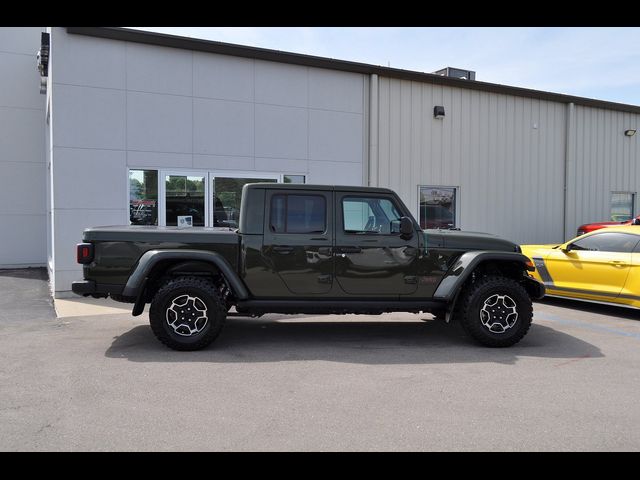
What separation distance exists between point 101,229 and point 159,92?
4.89 m

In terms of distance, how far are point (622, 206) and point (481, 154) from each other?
18.5 feet

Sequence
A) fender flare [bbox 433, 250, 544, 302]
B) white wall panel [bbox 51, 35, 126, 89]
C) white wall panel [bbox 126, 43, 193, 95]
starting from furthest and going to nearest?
1. white wall panel [bbox 126, 43, 193, 95]
2. white wall panel [bbox 51, 35, 126, 89]
3. fender flare [bbox 433, 250, 544, 302]

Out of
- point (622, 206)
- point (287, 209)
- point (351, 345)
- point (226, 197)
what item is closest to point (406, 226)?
point (287, 209)

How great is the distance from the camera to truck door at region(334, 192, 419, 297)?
6051 millimetres

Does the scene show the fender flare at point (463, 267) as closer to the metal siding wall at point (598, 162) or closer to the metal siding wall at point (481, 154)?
the metal siding wall at point (481, 154)

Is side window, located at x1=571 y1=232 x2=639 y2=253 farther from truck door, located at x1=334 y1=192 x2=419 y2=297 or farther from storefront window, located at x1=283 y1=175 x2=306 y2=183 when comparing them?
storefront window, located at x1=283 y1=175 x2=306 y2=183

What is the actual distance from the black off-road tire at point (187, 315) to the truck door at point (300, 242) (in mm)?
800

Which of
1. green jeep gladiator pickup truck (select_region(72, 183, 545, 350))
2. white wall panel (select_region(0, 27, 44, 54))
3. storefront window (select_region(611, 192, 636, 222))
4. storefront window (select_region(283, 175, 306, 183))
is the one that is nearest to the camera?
green jeep gladiator pickup truck (select_region(72, 183, 545, 350))

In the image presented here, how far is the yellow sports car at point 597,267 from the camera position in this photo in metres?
7.70

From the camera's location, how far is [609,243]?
8.16m

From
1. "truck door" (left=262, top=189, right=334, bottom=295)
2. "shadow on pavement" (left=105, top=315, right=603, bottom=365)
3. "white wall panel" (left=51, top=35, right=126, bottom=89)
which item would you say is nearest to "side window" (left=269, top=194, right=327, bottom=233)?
"truck door" (left=262, top=189, right=334, bottom=295)

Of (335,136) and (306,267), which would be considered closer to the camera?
(306,267)

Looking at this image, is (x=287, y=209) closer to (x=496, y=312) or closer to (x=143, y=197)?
(x=496, y=312)
